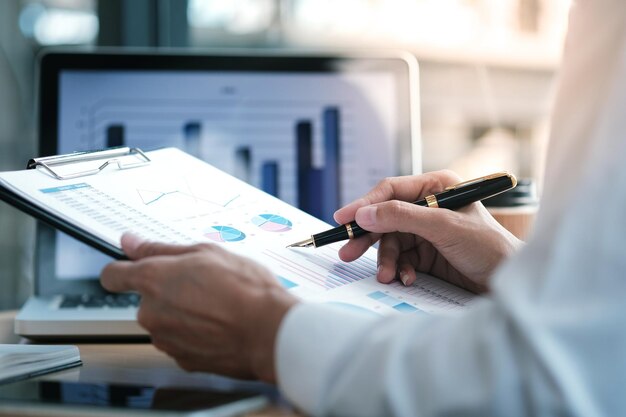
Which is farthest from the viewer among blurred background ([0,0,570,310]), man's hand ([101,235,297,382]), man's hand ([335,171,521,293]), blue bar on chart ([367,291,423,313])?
blurred background ([0,0,570,310])

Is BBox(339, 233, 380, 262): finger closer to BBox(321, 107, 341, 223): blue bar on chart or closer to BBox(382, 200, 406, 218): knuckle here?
BBox(382, 200, 406, 218): knuckle

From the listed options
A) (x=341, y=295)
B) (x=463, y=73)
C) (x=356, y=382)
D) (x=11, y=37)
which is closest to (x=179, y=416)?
(x=356, y=382)

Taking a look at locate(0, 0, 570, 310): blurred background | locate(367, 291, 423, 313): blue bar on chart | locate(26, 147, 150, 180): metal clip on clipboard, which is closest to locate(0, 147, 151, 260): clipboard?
locate(26, 147, 150, 180): metal clip on clipboard

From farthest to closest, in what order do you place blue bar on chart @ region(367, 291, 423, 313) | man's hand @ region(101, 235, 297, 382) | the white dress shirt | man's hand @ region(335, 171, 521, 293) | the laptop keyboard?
the laptop keyboard < man's hand @ region(335, 171, 521, 293) < blue bar on chart @ region(367, 291, 423, 313) < man's hand @ region(101, 235, 297, 382) < the white dress shirt

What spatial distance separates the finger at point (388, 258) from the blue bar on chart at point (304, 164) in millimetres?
298

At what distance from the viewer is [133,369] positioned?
2.29 ft

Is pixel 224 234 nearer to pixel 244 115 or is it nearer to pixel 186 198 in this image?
pixel 186 198

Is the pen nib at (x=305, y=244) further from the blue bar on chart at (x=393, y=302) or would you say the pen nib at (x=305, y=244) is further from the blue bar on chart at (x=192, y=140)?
the blue bar on chart at (x=192, y=140)

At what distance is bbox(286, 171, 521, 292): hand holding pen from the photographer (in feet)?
2.47

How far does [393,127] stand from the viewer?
1122mm

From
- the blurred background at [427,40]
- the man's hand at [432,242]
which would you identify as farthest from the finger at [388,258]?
the blurred background at [427,40]

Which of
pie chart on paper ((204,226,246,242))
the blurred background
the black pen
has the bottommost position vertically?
pie chart on paper ((204,226,246,242))

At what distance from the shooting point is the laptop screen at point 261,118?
1.09 meters

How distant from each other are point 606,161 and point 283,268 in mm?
307
